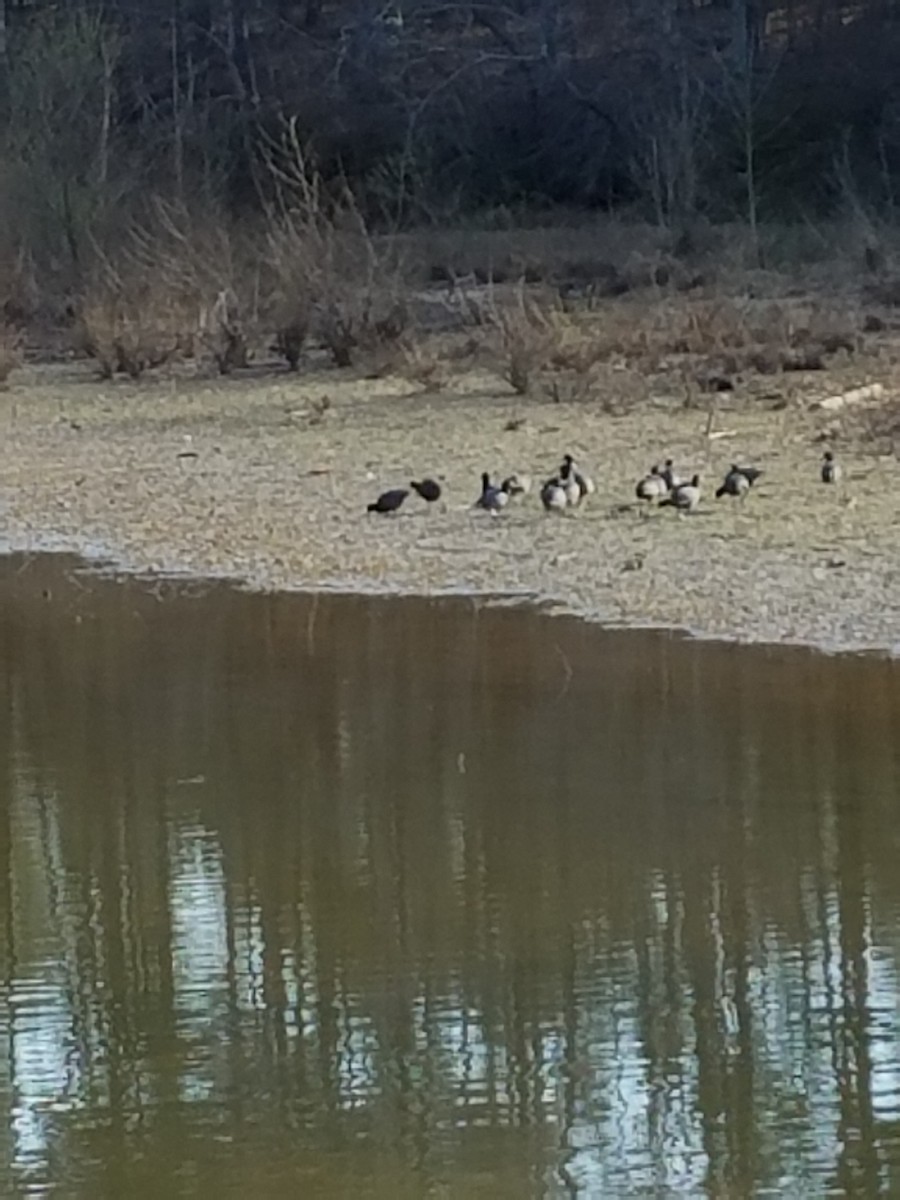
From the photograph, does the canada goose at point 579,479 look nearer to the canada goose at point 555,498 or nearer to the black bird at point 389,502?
the canada goose at point 555,498

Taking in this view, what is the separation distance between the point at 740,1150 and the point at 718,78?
33.1 metres

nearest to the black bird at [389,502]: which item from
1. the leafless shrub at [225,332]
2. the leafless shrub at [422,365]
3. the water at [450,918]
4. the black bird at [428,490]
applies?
the black bird at [428,490]

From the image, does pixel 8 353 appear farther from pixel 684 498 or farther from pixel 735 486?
pixel 684 498

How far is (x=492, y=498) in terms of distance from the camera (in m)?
14.3

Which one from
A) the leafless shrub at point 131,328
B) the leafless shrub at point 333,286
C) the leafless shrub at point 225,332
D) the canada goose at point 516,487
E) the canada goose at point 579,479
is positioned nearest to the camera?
the canada goose at point 579,479

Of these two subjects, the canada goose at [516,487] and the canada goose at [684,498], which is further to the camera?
the canada goose at [516,487]

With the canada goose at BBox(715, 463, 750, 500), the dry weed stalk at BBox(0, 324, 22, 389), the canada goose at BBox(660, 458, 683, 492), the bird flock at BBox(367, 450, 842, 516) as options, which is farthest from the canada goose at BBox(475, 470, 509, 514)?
the dry weed stalk at BBox(0, 324, 22, 389)

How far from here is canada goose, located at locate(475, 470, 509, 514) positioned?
14305mm

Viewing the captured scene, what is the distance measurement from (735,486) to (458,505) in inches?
61.1

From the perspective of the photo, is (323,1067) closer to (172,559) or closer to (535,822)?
(535,822)

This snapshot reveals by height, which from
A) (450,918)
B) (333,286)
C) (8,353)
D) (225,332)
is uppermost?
(333,286)

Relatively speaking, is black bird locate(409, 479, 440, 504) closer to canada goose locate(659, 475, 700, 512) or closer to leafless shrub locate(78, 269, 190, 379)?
canada goose locate(659, 475, 700, 512)

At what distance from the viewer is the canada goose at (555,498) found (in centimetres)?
1414

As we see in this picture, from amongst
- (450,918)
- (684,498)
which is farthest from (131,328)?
(450,918)
